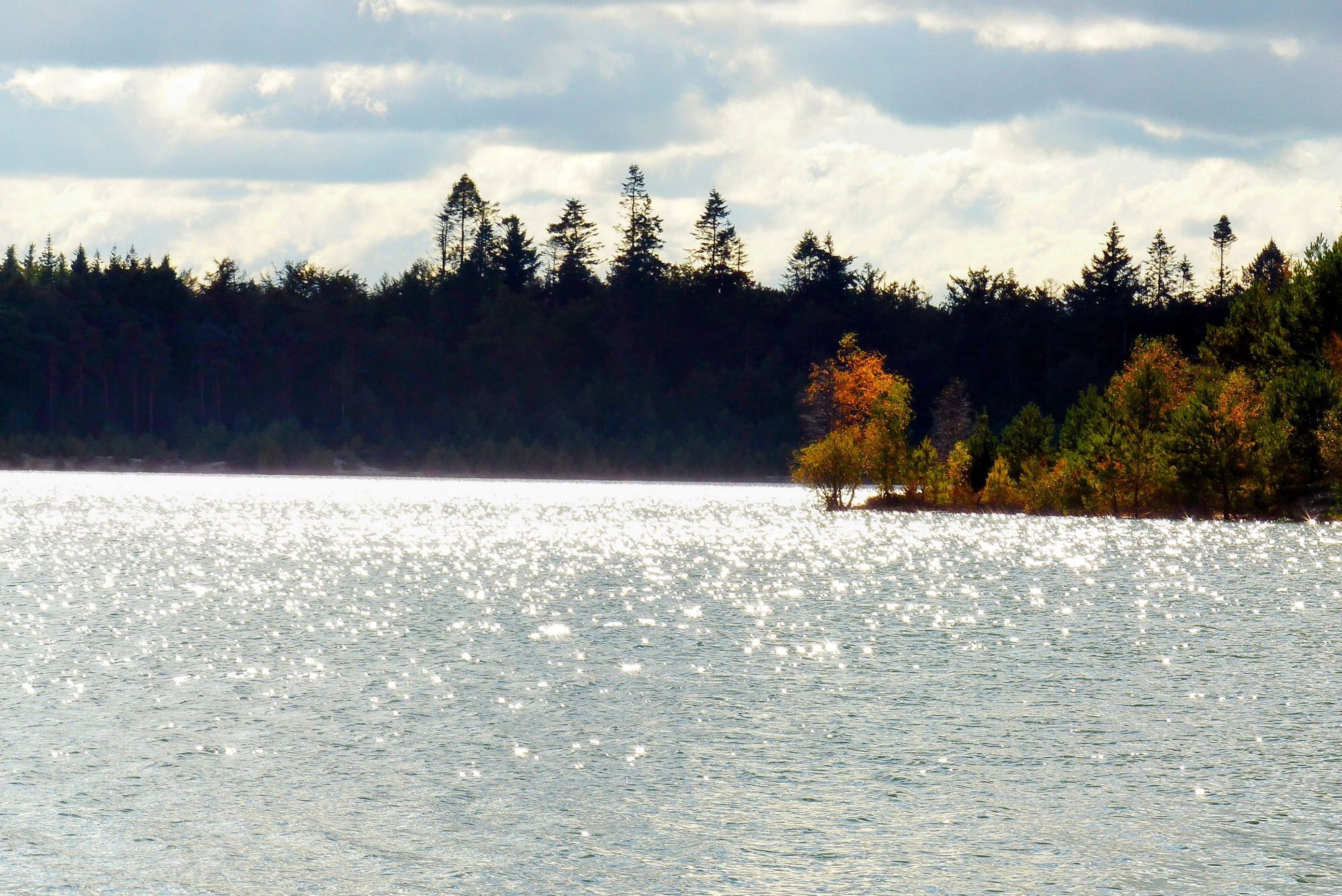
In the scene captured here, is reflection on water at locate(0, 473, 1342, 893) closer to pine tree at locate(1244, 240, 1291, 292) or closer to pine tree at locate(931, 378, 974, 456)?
pine tree at locate(931, 378, 974, 456)

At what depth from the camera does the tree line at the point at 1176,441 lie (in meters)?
70.7

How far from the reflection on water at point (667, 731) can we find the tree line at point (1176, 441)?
31938mm

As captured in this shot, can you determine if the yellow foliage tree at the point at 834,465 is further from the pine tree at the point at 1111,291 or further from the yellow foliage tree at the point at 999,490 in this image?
the pine tree at the point at 1111,291

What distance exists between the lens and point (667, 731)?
55.3 feet

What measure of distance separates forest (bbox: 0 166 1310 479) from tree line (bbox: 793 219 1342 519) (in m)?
51.2

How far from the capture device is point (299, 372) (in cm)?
15725

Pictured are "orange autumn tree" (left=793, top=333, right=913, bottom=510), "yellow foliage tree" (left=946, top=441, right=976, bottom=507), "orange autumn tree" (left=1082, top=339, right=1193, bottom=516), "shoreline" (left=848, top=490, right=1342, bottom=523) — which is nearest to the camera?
"shoreline" (left=848, top=490, right=1342, bottom=523)

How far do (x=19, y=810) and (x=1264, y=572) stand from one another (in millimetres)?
37323

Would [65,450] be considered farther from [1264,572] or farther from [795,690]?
[795,690]

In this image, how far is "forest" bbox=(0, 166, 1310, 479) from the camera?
144 meters

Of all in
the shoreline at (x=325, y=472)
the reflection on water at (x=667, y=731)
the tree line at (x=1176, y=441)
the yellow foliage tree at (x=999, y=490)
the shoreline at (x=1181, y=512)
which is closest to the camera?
the reflection on water at (x=667, y=731)

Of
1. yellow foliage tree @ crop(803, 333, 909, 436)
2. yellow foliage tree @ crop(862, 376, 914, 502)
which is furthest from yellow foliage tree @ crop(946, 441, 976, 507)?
yellow foliage tree @ crop(803, 333, 909, 436)

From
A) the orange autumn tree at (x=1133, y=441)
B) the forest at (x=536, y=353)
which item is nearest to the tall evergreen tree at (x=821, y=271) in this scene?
the forest at (x=536, y=353)

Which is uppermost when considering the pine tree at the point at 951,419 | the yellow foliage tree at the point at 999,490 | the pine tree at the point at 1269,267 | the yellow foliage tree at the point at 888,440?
the pine tree at the point at 1269,267
